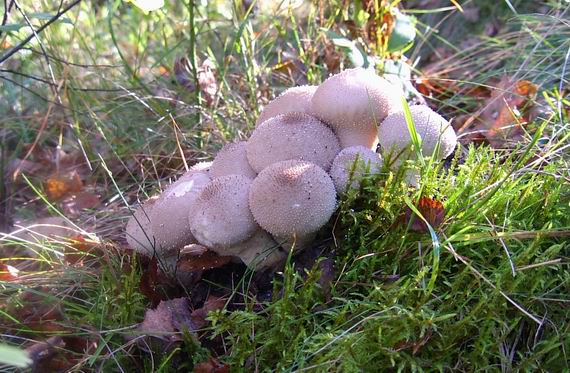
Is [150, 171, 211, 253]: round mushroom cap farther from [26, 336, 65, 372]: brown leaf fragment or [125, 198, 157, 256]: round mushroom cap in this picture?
[26, 336, 65, 372]: brown leaf fragment

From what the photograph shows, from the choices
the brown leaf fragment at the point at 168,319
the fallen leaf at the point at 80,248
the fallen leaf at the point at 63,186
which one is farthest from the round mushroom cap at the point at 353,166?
the fallen leaf at the point at 63,186

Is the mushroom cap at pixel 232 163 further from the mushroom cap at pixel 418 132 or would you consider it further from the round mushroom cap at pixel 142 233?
the mushroom cap at pixel 418 132

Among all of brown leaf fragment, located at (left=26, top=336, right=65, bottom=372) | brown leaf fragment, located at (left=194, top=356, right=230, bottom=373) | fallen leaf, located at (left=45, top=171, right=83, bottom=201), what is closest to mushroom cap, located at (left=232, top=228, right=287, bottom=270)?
brown leaf fragment, located at (left=194, top=356, right=230, bottom=373)

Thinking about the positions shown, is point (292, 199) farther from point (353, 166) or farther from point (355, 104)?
point (355, 104)

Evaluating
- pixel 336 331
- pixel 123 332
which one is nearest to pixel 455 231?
pixel 336 331

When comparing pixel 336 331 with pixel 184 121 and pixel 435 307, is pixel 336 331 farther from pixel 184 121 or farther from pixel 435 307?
pixel 184 121

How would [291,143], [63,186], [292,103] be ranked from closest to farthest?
[291,143] → [292,103] → [63,186]

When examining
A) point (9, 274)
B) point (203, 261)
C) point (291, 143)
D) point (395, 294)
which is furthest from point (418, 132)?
point (9, 274)
